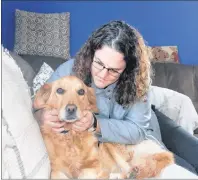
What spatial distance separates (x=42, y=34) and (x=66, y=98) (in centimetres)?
145

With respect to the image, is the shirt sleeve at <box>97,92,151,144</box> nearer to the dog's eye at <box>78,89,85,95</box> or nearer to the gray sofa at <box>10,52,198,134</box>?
the dog's eye at <box>78,89,85,95</box>

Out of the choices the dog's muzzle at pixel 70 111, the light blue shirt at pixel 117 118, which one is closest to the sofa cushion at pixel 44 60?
the light blue shirt at pixel 117 118

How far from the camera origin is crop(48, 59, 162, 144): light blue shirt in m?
1.00

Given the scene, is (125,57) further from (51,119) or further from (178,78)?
(178,78)

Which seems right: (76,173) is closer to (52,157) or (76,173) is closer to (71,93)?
(52,157)

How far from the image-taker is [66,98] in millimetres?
867

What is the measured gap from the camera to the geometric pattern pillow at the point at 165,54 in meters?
2.78

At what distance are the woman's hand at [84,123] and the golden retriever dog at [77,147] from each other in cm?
1

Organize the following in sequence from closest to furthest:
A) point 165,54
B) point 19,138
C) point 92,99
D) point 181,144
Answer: point 19,138 < point 92,99 < point 181,144 < point 165,54

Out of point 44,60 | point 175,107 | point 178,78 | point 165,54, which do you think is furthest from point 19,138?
point 165,54

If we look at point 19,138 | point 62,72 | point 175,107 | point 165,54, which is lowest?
point 175,107

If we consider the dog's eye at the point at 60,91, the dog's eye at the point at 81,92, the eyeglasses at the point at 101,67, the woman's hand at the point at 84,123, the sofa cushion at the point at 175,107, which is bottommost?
the sofa cushion at the point at 175,107

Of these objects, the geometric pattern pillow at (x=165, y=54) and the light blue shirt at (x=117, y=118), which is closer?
the light blue shirt at (x=117, y=118)

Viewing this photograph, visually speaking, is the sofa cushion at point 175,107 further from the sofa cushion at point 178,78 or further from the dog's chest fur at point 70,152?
the dog's chest fur at point 70,152
